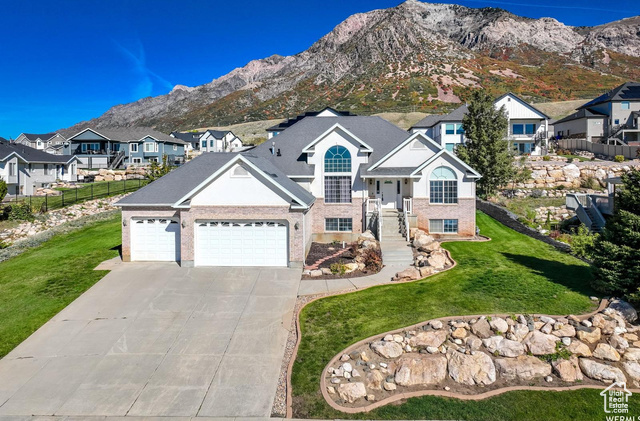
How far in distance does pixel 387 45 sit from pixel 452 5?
83593 millimetres

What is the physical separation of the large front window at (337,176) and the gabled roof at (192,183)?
11.0ft

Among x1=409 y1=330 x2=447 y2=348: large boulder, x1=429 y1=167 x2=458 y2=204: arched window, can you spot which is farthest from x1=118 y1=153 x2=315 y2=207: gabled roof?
x1=409 y1=330 x2=447 y2=348: large boulder

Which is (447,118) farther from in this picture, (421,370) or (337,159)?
(421,370)

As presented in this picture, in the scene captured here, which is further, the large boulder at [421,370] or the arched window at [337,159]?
the arched window at [337,159]

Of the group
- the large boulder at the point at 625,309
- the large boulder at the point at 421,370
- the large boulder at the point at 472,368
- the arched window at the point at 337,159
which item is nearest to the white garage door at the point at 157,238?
the arched window at the point at 337,159

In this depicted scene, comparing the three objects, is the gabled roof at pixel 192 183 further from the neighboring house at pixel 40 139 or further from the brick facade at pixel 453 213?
the neighboring house at pixel 40 139

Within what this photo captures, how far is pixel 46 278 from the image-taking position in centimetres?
1773

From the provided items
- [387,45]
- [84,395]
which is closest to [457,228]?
[84,395]

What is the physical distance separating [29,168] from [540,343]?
50.4 meters

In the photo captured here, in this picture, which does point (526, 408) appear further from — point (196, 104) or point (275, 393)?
point (196, 104)

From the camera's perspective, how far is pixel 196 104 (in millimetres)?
182000

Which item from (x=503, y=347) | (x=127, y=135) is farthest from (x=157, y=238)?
(x=127, y=135)

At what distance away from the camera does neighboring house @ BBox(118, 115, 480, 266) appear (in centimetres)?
1856

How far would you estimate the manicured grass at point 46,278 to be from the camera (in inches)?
534
